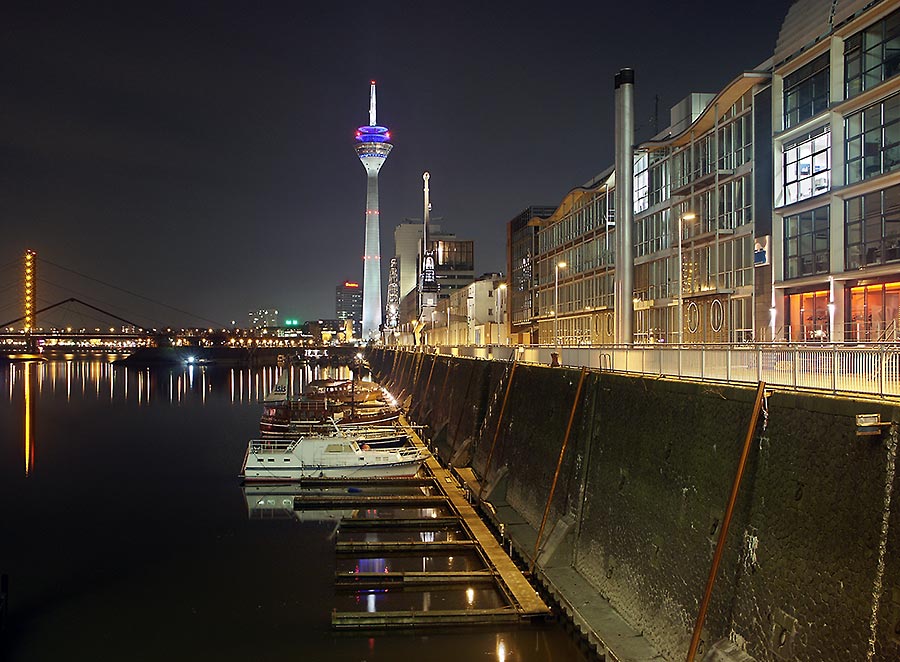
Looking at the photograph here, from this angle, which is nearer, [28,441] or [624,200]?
[624,200]

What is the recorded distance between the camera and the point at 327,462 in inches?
1545

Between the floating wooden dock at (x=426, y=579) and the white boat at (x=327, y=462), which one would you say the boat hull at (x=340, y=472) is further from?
the floating wooden dock at (x=426, y=579)

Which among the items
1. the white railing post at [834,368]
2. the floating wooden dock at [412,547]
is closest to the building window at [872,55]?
the white railing post at [834,368]

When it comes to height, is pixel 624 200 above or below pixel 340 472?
above

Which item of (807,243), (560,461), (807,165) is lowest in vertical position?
(560,461)

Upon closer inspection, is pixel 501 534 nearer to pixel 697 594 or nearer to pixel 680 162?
pixel 697 594

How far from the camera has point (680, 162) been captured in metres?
41.4

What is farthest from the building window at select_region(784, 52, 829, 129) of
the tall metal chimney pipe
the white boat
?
the white boat

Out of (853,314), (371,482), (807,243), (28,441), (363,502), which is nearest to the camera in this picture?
(853,314)

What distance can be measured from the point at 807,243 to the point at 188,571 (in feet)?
82.1

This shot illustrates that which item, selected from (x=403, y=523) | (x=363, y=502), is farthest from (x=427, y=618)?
(x=363, y=502)

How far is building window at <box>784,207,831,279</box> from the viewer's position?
28.6m

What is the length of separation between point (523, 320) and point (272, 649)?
57847 mm

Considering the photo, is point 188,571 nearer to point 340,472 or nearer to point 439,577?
point 439,577
